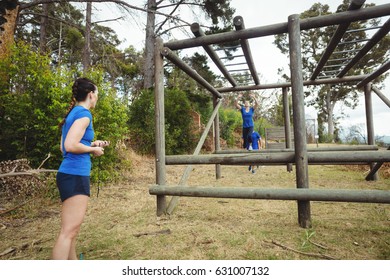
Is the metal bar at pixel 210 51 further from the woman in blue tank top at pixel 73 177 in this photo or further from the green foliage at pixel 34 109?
the green foliage at pixel 34 109

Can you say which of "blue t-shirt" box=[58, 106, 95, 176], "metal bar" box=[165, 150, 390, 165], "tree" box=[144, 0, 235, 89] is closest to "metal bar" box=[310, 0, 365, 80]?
"metal bar" box=[165, 150, 390, 165]

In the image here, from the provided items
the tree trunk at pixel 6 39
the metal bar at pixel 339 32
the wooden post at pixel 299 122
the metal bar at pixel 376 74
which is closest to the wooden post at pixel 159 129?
the wooden post at pixel 299 122

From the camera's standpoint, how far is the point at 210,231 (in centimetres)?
252

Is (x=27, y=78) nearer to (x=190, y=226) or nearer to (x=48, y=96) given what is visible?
(x=48, y=96)

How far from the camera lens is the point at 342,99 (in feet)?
89.8

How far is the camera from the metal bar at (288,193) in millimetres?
2191

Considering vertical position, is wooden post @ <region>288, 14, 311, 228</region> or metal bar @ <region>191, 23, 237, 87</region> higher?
metal bar @ <region>191, 23, 237, 87</region>

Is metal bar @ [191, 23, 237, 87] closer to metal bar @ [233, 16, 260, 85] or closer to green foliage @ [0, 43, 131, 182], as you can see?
metal bar @ [233, 16, 260, 85]

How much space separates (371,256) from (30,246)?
3201 mm

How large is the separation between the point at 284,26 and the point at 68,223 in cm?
293

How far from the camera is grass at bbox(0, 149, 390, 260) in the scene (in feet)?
6.68

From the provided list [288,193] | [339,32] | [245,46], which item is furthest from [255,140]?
[288,193]

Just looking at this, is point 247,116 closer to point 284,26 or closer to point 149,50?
point 284,26

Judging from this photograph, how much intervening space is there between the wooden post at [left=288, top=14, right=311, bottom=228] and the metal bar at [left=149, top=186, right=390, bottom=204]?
148 mm
